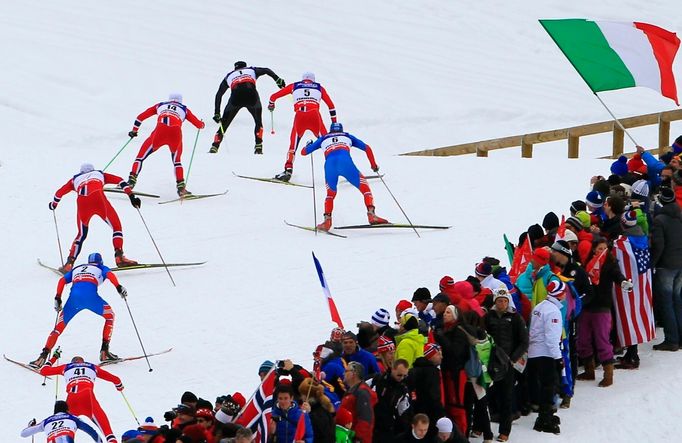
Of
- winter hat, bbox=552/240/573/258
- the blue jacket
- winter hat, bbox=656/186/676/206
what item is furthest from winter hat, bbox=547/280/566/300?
the blue jacket

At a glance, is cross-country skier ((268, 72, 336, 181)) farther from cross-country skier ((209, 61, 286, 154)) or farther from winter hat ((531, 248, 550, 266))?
winter hat ((531, 248, 550, 266))

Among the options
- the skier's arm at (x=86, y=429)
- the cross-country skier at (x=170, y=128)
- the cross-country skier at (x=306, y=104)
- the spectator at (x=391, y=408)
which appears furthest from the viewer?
the cross-country skier at (x=306, y=104)

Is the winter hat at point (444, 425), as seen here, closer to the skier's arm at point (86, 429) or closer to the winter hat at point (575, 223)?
the skier's arm at point (86, 429)

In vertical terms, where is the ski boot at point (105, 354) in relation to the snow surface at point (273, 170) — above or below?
below

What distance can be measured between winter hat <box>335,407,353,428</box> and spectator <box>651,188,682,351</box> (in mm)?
4193

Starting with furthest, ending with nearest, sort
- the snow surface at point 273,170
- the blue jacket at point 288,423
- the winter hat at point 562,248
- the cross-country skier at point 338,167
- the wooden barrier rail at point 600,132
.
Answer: the wooden barrier rail at point 600,132 < the cross-country skier at point 338,167 < the snow surface at point 273,170 < the winter hat at point 562,248 < the blue jacket at point 288,423

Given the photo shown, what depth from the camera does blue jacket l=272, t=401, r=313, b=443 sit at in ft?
32.4

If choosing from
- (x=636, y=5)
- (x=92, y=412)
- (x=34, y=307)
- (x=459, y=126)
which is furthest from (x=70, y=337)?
(x=636, y=5)

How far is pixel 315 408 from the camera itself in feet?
33.1

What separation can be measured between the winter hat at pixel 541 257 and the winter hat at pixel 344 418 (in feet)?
8.34

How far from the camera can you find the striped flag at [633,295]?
12.9m

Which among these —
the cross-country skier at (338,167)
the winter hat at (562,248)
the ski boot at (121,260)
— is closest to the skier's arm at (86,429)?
the winter hat at (562,248)

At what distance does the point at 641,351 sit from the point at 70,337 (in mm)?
5386

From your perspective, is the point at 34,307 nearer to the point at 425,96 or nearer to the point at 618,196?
the point at 618,196
